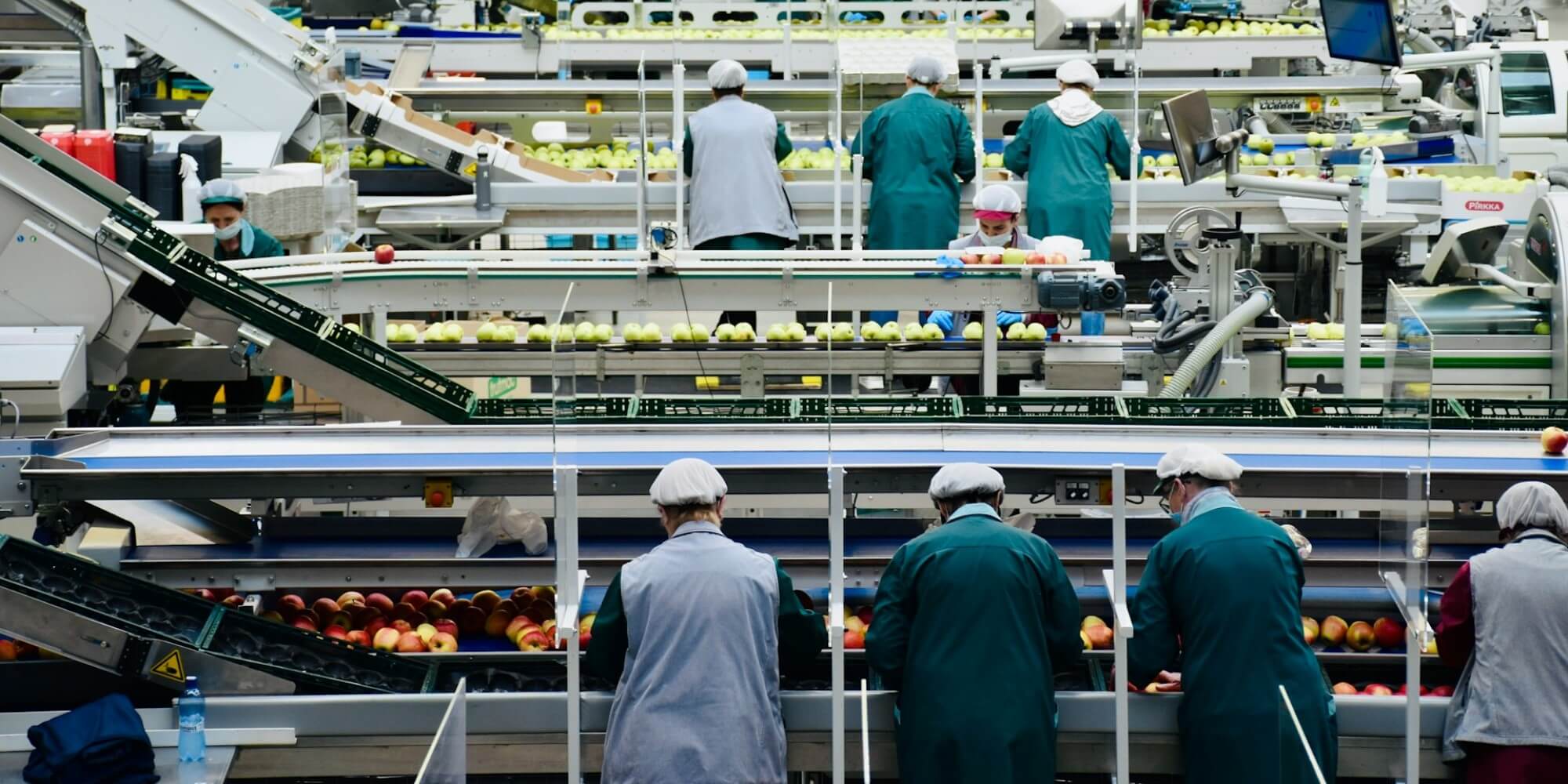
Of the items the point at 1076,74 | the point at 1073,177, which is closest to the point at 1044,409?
the point at 1073,177

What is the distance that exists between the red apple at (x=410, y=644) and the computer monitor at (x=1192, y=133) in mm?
3951

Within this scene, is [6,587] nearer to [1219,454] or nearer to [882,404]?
[882,404]

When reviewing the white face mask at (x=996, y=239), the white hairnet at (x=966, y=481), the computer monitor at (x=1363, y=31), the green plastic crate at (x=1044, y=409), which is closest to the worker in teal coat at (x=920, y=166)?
the white face mask at (x=996, y=239)

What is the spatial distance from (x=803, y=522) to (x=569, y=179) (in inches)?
202

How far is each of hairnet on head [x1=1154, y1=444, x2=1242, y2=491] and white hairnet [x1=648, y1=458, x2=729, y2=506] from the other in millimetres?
1075

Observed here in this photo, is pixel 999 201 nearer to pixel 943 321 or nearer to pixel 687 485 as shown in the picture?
pixel 943 321

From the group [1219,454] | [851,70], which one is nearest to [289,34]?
[851,70]

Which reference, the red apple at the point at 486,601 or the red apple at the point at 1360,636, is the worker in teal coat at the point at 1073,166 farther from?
the red apple at the point at 486,601

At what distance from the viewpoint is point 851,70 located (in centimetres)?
1045

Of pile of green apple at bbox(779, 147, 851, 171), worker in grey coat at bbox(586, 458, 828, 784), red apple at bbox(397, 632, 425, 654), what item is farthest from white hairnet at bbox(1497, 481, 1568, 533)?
pile of green apple at bbox(779, 147, 851, 171)

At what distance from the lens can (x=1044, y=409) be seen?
600cm

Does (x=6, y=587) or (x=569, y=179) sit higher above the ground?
(x=569, y=179)

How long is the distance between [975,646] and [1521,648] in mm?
1257

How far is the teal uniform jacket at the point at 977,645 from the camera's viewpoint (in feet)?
15.6
